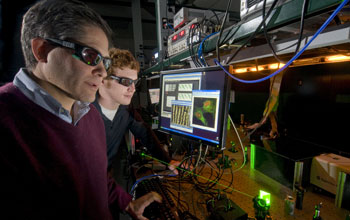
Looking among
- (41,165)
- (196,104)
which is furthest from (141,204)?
(196,104)

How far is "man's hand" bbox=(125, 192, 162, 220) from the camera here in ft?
2.83

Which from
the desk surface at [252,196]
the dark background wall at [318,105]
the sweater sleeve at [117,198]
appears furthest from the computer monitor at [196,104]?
the dark background wall at [318,105]

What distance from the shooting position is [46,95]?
1.94ft

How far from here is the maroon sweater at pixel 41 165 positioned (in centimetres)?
50

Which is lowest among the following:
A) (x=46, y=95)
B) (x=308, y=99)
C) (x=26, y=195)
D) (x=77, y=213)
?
(x=77, y=213)

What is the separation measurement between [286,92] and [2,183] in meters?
2.60

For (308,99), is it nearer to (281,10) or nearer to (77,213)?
(281,10)

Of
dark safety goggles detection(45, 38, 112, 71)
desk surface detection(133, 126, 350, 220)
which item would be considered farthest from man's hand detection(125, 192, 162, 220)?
dark safety goggles detection(45, 38, 112, 71)

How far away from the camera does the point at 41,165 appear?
0.55 m

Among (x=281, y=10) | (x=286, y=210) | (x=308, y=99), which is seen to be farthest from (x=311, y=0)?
(x=308, y=99)

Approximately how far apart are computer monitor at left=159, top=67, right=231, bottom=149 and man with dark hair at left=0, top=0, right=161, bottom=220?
52 cm

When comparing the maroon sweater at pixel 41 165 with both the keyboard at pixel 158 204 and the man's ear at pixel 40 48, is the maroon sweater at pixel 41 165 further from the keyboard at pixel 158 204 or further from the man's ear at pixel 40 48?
the keyboard at pixel 158 204

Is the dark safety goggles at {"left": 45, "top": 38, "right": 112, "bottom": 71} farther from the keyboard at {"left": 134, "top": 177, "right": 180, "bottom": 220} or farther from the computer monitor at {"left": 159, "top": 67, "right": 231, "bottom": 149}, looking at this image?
the keyboard at {"left": 134, "top": 177, "right": 180, "bottom": 220}

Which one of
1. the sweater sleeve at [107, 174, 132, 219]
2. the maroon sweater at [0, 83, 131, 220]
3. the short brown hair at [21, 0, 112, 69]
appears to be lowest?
the sweater sleeve at [107, 174, 132, 219]
